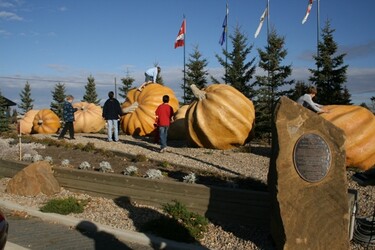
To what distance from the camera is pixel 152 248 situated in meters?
5.06

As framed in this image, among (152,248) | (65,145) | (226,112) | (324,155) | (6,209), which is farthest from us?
(65,145)

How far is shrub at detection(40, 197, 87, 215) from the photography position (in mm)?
6567

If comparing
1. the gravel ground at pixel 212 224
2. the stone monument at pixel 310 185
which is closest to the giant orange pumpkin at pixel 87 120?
the gravel ground at pixel 212 224

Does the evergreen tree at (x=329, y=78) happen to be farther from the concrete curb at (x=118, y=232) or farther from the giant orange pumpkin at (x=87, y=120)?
the concrete curb at (x=118, y=232)

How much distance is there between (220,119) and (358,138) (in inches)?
134

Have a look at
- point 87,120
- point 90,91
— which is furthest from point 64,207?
point 90,91

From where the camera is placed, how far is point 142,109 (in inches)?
585

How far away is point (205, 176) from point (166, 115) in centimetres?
382

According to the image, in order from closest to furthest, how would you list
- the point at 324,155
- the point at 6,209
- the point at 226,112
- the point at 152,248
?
the point at 324,155 → the point at 152,248 → the point at 6,209 → the point at 226,112

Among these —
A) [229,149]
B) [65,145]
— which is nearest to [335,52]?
[229,149]

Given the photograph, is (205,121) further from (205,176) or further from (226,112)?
(205,176)

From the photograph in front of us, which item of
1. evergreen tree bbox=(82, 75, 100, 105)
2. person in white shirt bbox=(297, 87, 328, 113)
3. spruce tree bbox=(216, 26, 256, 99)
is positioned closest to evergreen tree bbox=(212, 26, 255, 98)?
spruce tree bbox=(216, 26, 256, 99)

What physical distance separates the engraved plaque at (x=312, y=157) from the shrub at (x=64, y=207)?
3.71 meters

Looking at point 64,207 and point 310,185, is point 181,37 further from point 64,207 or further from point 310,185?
point 310,185
